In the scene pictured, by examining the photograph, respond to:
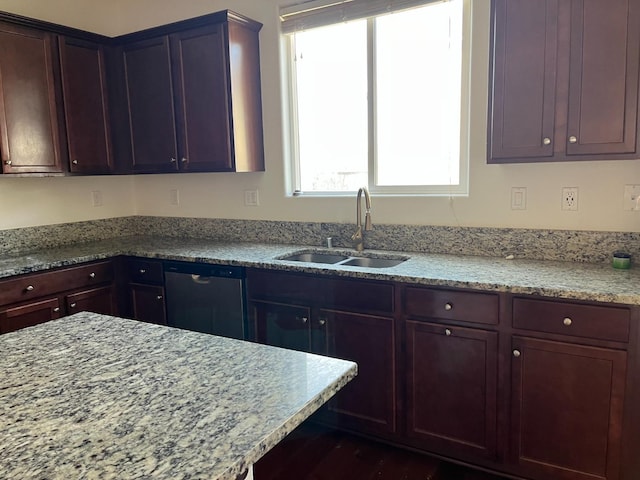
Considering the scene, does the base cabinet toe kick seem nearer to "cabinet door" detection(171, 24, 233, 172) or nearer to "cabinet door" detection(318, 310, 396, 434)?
"cabinet door" detection(318, 310, 396, 434)

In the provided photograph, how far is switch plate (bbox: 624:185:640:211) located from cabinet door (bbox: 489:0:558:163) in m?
0.47

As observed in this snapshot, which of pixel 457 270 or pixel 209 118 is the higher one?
pixel 209 118

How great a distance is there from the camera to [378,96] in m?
2.86

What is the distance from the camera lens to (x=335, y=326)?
2.40 metres

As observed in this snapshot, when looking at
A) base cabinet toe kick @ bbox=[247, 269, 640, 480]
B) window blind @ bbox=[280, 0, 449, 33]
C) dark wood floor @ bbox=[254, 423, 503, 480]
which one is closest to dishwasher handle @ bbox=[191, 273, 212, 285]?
base cabinet toe kick @ bbox=[247, 269, 640, 480]

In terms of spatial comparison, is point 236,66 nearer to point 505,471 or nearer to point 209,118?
point 209,118

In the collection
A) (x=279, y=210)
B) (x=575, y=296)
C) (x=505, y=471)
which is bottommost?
(x=505, y=471)

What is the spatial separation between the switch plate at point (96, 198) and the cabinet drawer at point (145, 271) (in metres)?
0.77

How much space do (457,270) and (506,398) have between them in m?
0.57

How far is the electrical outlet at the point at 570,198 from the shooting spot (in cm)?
233

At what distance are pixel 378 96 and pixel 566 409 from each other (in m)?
1.88

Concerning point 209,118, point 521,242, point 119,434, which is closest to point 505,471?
point 521,242

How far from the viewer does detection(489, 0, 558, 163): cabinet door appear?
2.03 metres

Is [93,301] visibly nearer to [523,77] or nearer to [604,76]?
[523,77]
